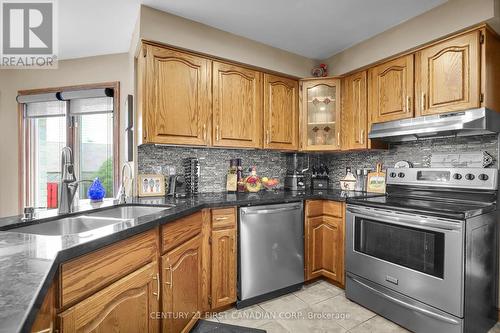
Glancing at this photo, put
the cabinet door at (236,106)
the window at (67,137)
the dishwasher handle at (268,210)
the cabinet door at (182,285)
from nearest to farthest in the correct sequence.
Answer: the cabinet door at (182,285) → the dishwasher handle at (268,210) → the cabinet door at (236,106) → the window at (67,137)

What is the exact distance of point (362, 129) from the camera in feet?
8.63

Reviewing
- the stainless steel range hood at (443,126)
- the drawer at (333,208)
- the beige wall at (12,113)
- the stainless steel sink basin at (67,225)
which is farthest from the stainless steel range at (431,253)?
the beige wall at (12,113)

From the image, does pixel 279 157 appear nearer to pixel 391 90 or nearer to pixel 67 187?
pixel 391 90

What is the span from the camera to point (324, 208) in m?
2.61

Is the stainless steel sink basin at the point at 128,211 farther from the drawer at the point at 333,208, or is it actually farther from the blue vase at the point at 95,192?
the drawer at the point at 333,208

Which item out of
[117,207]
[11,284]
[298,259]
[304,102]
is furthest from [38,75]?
[298,259]

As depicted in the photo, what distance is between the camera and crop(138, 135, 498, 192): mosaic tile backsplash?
2210 millimetres

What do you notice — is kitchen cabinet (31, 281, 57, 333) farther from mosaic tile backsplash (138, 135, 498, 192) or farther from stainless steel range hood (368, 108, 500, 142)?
stainless steel range hood (368, 108, 500, 142)

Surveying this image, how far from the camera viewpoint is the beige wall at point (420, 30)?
1844 millimetres

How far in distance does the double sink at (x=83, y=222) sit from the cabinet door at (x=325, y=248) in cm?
147

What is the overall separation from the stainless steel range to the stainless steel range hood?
32 cm

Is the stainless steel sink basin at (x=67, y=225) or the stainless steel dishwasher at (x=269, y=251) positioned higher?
the stainless steel sink basin at (x=67, y=225)

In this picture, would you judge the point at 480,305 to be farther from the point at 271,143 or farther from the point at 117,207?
the point at 117,207

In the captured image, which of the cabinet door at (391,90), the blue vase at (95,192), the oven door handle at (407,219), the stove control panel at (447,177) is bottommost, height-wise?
the oven door handle at (407,219)
